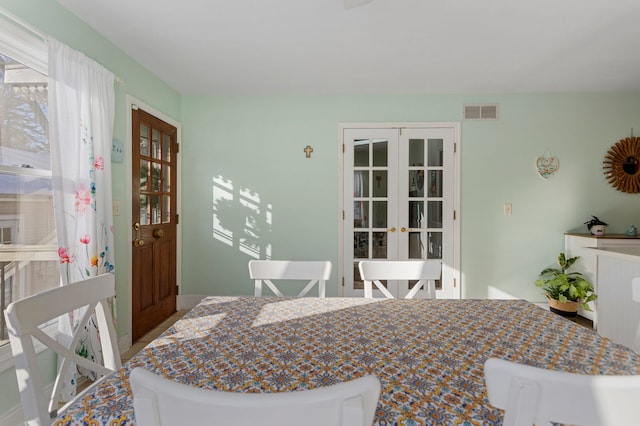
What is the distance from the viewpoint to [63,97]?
2.10 m

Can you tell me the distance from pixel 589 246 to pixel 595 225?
0.27 m

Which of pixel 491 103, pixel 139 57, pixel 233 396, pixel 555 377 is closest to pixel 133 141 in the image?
pixel 139 57

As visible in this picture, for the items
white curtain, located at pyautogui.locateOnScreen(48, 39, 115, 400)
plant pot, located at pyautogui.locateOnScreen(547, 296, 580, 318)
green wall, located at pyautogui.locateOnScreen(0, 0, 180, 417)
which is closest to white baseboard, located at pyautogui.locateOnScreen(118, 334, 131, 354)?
green wall, located at pyautogui.locateOnScreen(0, 0, 180, 417)

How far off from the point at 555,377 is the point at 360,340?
0.65m

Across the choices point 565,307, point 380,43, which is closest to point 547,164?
point 565,307

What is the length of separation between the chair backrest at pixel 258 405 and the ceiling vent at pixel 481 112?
3.95m

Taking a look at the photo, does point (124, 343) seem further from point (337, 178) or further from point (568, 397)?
point (568, 397)

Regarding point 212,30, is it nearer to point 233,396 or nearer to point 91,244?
point 91,244

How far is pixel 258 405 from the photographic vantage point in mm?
511

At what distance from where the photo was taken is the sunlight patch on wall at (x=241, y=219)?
392cm

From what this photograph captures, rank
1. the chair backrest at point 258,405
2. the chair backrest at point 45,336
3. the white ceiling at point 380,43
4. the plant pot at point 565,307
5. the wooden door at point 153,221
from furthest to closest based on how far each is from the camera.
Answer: the plant pot at point 565,307 < the wooden door at point 153,221 < the white ceiling at point 380,43 < the chair backrest at point 45,336 < the chair backrest at point 258,405

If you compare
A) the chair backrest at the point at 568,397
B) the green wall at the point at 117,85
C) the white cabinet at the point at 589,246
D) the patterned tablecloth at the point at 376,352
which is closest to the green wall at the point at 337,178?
the white cabinet at the point at 589,246

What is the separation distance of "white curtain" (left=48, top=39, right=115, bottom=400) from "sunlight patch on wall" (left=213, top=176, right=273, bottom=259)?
1512mm

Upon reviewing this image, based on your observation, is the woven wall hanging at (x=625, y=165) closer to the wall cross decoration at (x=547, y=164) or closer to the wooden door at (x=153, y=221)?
the wall cross decoration at (x=547, y=164)
